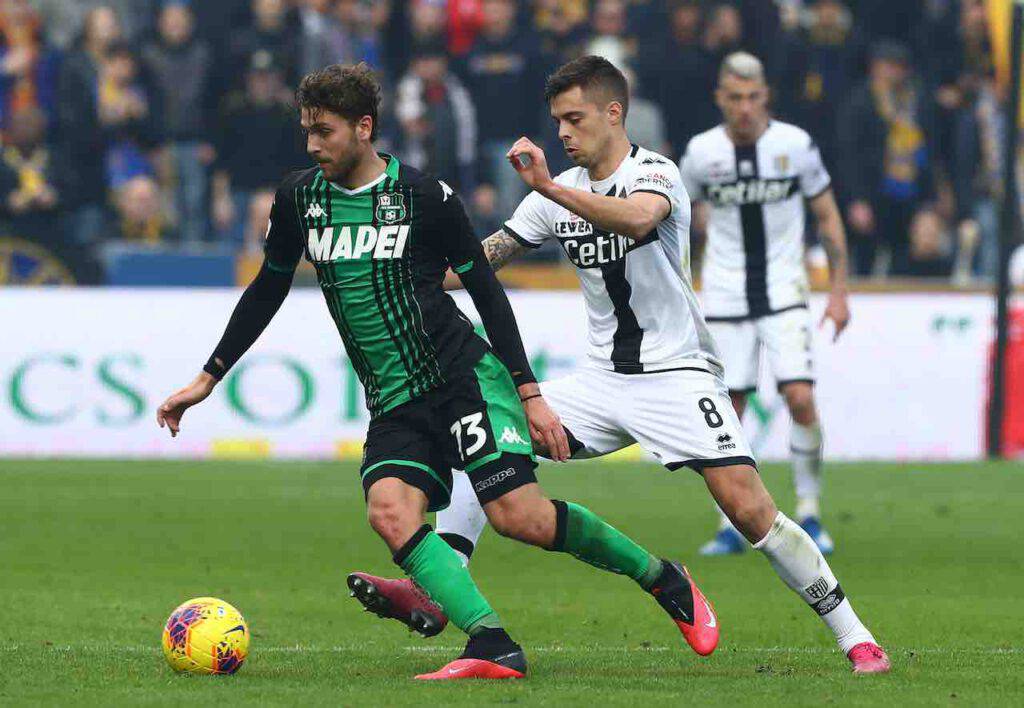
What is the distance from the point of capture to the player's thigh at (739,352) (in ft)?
33.5

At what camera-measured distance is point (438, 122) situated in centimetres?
1697

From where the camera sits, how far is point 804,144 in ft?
33.4

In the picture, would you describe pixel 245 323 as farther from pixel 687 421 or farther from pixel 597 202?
pixel 687 421

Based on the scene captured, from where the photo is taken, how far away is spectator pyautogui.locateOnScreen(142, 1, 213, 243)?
1733 centimetres

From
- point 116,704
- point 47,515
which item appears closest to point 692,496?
point 47,515

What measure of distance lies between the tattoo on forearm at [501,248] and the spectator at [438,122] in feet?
32.2

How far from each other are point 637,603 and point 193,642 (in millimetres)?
2637

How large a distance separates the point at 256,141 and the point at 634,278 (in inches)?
414

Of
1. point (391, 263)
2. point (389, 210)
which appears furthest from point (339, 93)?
point (391, 263)

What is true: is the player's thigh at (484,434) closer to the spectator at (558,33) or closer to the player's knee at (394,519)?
the player's knee at (394,519)

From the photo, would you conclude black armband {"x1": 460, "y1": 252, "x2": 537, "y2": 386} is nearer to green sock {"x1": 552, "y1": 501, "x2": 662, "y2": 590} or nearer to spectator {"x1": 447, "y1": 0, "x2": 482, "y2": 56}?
green sock {"x1": 552, "y1": 501, "x2": 662, "y2": 590}

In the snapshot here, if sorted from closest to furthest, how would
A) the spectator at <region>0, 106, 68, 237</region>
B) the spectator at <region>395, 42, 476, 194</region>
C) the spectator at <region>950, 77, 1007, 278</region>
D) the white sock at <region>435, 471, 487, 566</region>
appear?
the white sock at <region>435, 471, 487, 566</region> < the spectator at <region>0, 106, 68, 237</region> < the spectator at <region>395, 42, 476, 194</region> < the spectator at <region>950, 77, 1007, 278</region>

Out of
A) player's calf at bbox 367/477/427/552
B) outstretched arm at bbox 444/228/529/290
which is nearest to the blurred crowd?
outstretched arm at bbox 444/228/529/290

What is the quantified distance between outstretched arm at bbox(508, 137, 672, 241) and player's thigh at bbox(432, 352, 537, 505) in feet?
2.04
